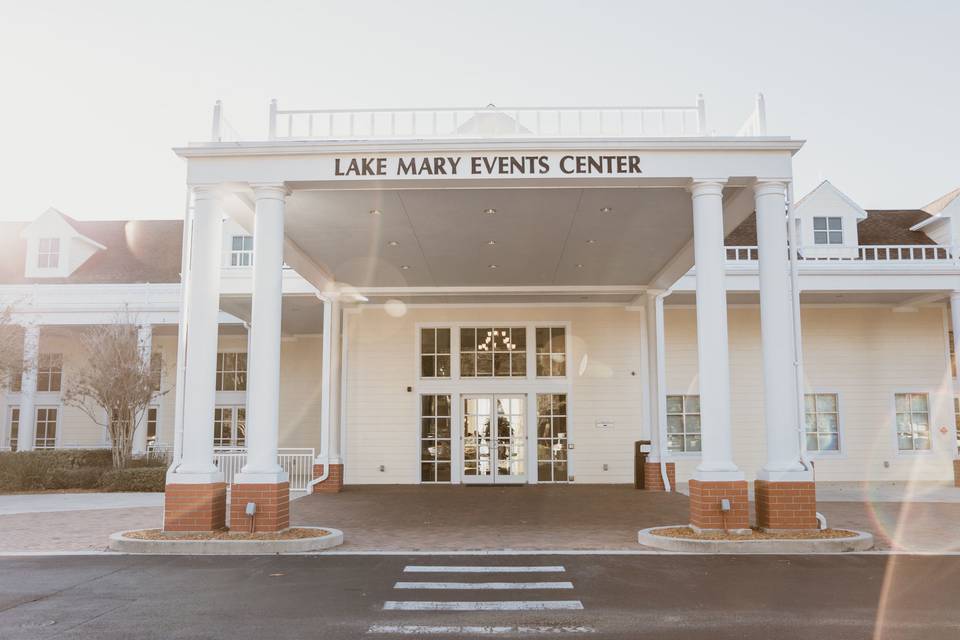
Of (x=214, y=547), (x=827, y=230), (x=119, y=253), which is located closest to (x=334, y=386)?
(x=214, y=547)

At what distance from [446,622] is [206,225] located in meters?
6.58

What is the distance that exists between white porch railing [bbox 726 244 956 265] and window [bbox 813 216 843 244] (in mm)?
697

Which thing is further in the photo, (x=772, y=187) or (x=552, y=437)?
(x=552, y=437)

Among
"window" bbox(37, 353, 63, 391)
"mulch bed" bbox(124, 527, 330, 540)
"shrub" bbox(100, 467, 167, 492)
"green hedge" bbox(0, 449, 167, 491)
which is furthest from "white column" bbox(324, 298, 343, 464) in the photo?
"window" bbox(37, 353, 63, 391)

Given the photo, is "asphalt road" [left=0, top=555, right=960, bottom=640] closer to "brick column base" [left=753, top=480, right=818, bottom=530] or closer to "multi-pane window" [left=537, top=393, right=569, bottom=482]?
"brick column base" [left=753, top=480, right=818, bottom=530]

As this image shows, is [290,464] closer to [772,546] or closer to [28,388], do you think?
[28,388]

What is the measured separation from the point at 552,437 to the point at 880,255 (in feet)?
36.1

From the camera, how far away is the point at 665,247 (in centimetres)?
1507

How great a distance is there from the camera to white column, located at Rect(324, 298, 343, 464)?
1850 cm

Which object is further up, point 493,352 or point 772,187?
point 772,187

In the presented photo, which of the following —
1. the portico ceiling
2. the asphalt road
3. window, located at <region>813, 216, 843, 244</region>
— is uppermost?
window, located at <region>813, 216, 843, 244</region>

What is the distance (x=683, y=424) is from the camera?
20.6m

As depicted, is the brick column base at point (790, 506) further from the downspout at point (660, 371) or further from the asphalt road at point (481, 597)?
the downspout at point (660, 371)

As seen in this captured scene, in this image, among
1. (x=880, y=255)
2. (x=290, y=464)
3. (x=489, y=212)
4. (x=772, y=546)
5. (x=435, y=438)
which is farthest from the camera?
(x=880, y=255)
